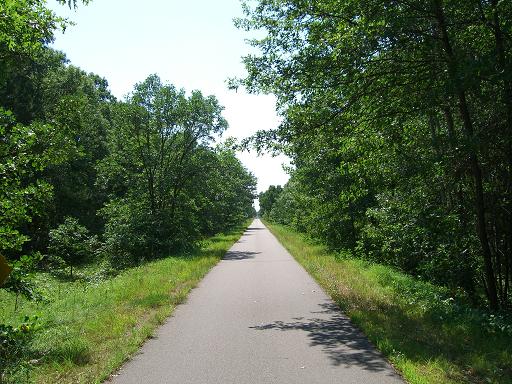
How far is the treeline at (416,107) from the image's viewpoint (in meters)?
8.33

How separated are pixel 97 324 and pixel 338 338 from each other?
4315 mm

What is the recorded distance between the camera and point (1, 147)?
270 inches

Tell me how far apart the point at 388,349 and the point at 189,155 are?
2343 cm

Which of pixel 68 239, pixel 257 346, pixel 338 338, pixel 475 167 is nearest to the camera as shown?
pixel 257 346

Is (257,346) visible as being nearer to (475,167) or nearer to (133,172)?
(475,167)

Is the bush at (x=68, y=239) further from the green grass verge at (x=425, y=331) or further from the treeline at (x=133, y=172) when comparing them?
the green grass verge at (x=425, y=331)

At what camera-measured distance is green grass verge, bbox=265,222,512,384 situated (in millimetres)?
5851

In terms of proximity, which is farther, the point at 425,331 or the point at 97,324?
the point at 97,324

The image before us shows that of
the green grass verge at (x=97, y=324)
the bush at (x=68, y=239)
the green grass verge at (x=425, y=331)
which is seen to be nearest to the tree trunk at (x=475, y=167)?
the green grass verge at (x=425, y=331)

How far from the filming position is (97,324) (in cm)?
830

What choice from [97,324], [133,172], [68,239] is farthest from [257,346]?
[133,172]

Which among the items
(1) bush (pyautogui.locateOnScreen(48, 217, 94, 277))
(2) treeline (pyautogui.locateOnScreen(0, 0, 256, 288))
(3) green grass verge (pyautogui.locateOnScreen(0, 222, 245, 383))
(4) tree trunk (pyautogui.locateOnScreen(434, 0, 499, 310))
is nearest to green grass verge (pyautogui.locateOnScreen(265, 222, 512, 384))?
(4) tree trunk (pyautogui.locateOnScreen(434, 0, 499, 310))

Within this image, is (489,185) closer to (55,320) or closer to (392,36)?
(392,36)

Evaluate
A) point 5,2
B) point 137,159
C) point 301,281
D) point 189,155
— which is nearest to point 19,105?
point 137,159
